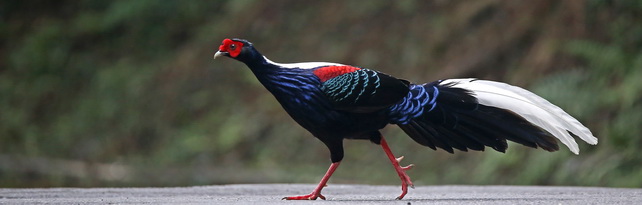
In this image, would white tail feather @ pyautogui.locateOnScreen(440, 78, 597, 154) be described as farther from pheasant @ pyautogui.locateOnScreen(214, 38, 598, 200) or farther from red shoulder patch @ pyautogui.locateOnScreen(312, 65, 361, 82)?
red shoulder patch @ pyautogui.locateOnScreen(312, 65, 361, 82)

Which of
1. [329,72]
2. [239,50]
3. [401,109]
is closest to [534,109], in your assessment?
[401,109]

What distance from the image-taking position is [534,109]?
753cm

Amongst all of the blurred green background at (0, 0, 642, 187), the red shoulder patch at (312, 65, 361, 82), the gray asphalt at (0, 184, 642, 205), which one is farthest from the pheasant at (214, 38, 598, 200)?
the blurred green background at (0, 0, 642, 187)

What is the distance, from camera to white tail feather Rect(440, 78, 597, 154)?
7.42 meters

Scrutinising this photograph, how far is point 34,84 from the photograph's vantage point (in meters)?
22.6

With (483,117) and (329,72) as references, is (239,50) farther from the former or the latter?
(483,117)

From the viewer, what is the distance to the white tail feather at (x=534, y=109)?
24.3 ft

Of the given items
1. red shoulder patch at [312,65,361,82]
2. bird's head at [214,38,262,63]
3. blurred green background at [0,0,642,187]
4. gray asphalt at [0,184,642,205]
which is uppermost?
blurred green background at [0,0,642,187]

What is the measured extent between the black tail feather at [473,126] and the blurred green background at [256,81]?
4.48 metres

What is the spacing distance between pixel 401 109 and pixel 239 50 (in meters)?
1.20

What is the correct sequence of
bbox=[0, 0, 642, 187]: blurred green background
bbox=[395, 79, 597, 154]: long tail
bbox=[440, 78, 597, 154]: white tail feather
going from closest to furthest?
bbox=[440, 78, 597, 154]: white tail feather, bbox=[395, 79, 597, 154]: long tail, bbox=[0, 0, 642, 187]: blurred green background

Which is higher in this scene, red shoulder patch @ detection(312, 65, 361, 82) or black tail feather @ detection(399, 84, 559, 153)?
red shoulder patch @ detection(312, 65, 361, 82)

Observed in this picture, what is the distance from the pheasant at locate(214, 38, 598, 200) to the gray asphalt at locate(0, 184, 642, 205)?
37cm

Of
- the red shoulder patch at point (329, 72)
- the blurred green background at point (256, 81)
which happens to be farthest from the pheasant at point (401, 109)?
the blurred green background at point (256, 81)
